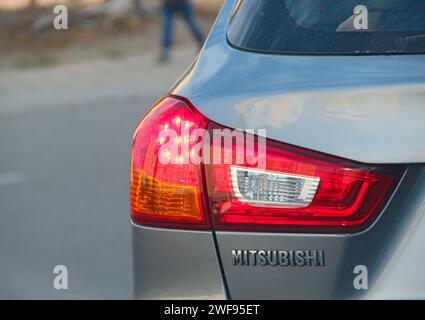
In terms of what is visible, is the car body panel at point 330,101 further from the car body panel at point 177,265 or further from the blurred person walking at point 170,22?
the blurred person walking at point 170,22

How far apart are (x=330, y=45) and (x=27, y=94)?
11.3 m

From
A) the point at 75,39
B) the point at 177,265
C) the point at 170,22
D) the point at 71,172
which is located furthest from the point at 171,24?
the point at 177,265

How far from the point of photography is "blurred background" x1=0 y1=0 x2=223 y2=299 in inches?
237

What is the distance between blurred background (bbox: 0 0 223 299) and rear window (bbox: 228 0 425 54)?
9.44 feet

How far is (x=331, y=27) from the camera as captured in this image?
2.53 meters

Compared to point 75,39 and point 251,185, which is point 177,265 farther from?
→ point 75,39

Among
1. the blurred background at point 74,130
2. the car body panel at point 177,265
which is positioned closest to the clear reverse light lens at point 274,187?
the car body panel at point 177,265

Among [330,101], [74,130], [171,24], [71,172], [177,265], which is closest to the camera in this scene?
[330,101]

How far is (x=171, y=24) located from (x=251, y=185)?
43.7 feet

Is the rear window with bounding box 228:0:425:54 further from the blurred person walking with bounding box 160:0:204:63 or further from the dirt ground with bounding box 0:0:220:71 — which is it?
the dirt ground with bounding box 0:0:220:71

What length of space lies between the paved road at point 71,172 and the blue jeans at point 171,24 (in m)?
0.35

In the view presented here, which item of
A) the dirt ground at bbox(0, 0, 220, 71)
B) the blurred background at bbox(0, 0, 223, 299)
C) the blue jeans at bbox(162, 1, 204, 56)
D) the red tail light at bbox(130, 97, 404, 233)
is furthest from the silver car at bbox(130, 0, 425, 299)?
the dirt ground at bbox(0, 0, 220, 71)

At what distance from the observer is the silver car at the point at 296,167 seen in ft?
7.48
